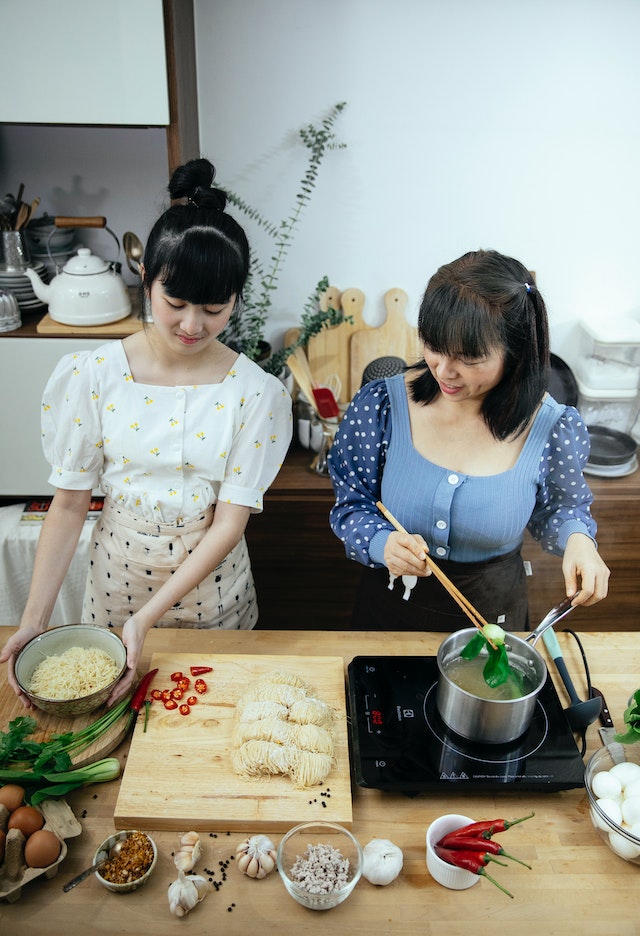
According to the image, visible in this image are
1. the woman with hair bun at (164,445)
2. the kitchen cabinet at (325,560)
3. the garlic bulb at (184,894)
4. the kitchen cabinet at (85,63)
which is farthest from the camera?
the kitchen cabinet at (325,560)

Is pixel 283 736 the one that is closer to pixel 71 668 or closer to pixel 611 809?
pixel 71 668

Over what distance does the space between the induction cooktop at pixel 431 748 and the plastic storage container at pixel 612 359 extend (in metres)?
1.44

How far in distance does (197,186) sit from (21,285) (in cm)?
114

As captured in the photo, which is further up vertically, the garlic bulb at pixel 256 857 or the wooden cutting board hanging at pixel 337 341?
the wooden cutting board hanging at pixel 337 341

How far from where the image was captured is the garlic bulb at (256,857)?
1.17 meters

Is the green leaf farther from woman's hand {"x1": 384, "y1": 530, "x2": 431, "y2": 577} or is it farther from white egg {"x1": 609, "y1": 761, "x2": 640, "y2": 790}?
white egg {"x1": 609, "y1": 761, "x2": 640, "y2": 790}

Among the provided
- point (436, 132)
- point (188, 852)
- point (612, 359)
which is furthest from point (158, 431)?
point (612, 359)

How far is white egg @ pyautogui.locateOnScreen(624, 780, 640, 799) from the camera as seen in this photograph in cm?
121

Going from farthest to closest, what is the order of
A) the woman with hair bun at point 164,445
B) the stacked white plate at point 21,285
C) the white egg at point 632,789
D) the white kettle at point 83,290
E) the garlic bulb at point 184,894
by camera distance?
the stacked white plate at point 21,285 < the white kettle at point 83,290 < the woman with hair bun at point 164,445 < the white egg at point 632,789 < the garlic bulb at point 184,894

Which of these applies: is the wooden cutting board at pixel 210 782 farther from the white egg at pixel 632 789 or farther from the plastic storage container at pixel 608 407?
the plastic storage container at pixel 608 407

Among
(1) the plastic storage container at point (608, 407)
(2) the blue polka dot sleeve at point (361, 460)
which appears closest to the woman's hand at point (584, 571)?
(2) the blue polka dot sleeve at point (361, 460)

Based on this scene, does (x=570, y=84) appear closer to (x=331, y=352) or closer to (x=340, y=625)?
(x=331, y=352)

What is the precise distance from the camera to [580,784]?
1279 mm

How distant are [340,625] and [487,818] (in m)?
1.51
